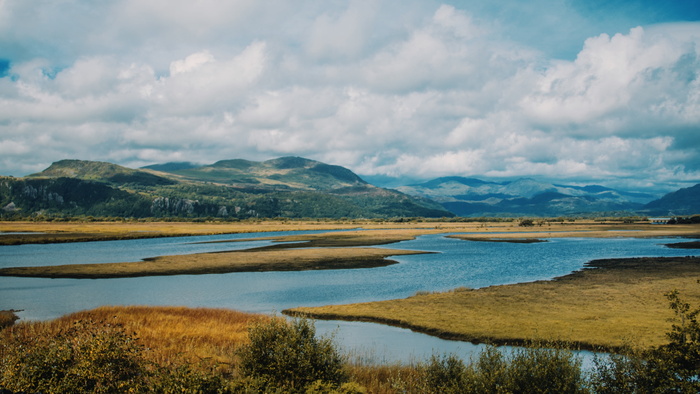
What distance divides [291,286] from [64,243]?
333 feet

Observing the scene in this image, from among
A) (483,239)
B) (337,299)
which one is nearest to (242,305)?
(337,299)

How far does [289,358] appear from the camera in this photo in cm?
1780

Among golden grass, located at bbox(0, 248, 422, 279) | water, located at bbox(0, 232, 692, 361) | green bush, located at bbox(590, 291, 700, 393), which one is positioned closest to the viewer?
green bush, located at bbox(590, 291, 700, 393)

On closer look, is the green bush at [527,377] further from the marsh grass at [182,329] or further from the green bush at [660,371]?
the marsh grass at [182,329]

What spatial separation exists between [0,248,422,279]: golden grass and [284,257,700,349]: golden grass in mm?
31314

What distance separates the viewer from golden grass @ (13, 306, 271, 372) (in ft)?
81.6

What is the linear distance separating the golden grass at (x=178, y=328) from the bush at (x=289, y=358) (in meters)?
4.03

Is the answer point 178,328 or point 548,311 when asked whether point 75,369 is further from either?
point 548,311

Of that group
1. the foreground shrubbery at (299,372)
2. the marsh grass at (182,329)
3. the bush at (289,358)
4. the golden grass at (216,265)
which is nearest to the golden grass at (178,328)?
the marsh grass at (182,329)

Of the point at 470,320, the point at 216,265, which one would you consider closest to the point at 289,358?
the point at 470,320

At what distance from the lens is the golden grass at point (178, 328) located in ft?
81.6

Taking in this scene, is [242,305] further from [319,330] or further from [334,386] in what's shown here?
[334,386]

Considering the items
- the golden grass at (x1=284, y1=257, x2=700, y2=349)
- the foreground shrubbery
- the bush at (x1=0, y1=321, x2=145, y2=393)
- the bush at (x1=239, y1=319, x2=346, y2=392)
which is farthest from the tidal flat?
the bush at (x1=0, y1=321, x2=145, y2=393)

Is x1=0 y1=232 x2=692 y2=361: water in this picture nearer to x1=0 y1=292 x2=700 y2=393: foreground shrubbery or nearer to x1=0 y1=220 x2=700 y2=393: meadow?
x1=0 y1=220 x2=700 y2=393: meadow
